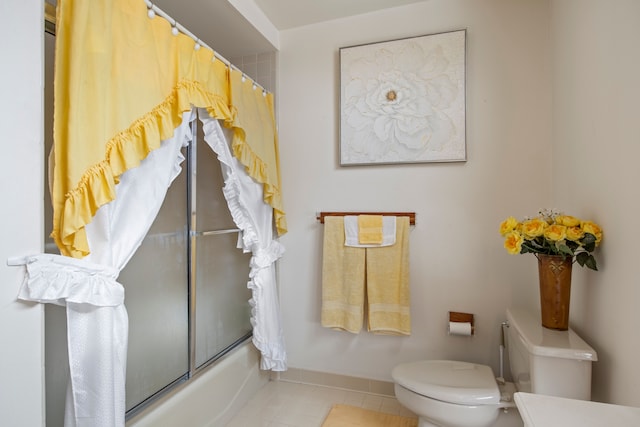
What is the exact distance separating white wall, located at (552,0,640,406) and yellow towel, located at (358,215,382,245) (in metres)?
0.93

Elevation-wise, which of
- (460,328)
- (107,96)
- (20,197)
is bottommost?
(460,328)

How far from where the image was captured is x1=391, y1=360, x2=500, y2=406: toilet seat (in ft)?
4.36

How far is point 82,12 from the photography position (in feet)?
3.09

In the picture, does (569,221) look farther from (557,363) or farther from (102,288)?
(102,288)

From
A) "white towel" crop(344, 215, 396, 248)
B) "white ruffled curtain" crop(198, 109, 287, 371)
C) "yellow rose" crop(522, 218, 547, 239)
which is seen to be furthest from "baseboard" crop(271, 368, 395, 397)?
"yellow rose" crop(522, 218, 547, 239)

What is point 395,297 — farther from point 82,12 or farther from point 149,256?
point 82,12

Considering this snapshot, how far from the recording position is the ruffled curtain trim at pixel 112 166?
917 mm

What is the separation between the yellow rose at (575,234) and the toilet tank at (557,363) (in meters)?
0.39

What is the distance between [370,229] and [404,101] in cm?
81

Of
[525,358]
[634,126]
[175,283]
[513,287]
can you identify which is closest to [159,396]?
[175,283]

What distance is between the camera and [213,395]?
1649 mm

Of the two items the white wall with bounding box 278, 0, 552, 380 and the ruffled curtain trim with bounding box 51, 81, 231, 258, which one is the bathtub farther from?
the ruffled curtain trim with bounding box 51, 81, 231, 258

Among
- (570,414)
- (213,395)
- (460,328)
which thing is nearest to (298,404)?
(213,395)

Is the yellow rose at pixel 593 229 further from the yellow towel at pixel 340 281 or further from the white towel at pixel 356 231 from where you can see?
the yellow towel at pixel 340 281
